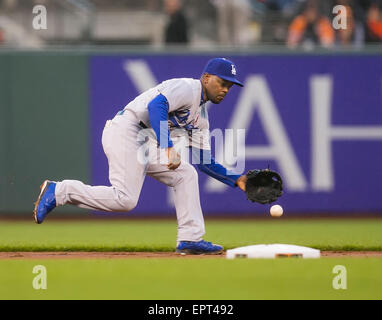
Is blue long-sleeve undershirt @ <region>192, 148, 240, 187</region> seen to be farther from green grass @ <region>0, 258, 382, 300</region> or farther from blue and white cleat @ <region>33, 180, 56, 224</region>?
blue and white cleat @ <region>33, 180, 56, 224</region>

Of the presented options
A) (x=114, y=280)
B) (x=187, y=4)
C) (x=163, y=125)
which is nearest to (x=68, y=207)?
(x=187, y=4)

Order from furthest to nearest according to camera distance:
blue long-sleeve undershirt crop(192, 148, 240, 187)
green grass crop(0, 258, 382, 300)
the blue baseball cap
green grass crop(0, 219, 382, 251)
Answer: green grass crop(0, 219, 382, 251) → blue long-sleeve undershirt crop(192, 148, 240, 187) → the blue baseball cap → green grass crop(0, 258, 382, 300)

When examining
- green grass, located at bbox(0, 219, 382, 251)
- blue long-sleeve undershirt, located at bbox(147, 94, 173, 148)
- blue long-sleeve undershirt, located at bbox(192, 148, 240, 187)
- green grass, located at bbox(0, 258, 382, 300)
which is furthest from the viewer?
green grass, located at bbox(0, 219, 382, 251)

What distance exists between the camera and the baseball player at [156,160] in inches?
291

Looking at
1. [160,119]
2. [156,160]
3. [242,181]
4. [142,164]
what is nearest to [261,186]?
[242,181]

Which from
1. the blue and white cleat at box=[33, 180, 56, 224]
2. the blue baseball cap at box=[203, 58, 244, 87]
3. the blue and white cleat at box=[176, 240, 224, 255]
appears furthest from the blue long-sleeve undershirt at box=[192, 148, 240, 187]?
the blue and white cleat at box=[33, 180, 56, 224]

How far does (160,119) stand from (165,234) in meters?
3.23

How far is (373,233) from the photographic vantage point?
10.2 m

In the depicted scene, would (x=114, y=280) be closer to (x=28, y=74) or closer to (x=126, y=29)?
(x=28, y=74)

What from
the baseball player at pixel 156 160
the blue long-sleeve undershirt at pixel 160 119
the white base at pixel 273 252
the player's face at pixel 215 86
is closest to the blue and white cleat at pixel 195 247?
the baseball player at pixel 156 160

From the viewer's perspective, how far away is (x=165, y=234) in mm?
10062

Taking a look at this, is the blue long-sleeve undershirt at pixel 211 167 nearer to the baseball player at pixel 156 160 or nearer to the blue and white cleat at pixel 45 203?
the baseball player at pixel 156 160

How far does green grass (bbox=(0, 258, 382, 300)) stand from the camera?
5.38 meters

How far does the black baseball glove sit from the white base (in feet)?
1.72
